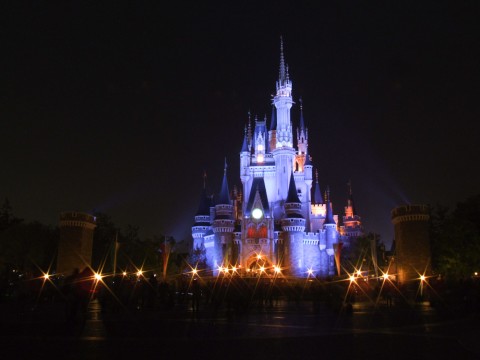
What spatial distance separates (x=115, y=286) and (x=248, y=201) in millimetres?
64068

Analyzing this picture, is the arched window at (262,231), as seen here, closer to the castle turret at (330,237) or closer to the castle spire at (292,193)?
the castle spire at (292,193)

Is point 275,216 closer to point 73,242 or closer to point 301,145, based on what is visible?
point 301,145

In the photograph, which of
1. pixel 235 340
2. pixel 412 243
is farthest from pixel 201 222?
pixel 235 340

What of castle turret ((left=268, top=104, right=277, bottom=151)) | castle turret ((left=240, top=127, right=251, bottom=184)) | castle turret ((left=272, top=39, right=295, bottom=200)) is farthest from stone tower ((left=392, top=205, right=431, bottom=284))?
castle turret ((left=268, top=104, right=277, bottom=151))

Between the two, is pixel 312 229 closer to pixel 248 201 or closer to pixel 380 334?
pixel 248 201

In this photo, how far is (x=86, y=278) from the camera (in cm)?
1683

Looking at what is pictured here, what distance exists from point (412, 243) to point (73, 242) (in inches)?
1387

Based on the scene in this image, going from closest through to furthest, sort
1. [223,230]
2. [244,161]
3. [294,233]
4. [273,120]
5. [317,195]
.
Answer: [294,233] → [223,230] → [244,161] → [317,195] → [273,120]

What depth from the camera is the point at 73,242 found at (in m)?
56.6

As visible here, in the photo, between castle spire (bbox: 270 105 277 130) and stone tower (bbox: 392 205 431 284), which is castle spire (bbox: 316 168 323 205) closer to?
castle spire (bbox: 270 105 277 130)

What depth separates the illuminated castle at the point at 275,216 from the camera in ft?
280

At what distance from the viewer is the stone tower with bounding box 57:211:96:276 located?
55250mm

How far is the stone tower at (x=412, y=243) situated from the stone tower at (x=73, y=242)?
32.2 metres

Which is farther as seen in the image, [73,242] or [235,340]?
[73,242]
